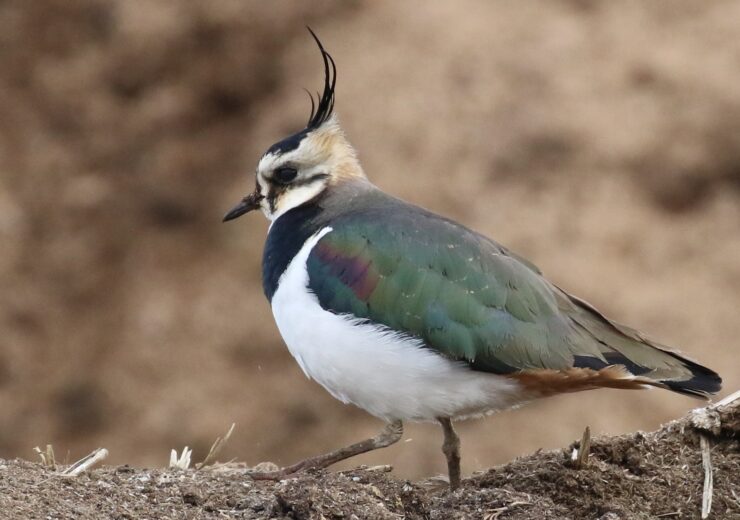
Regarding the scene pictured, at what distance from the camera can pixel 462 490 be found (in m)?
5.35

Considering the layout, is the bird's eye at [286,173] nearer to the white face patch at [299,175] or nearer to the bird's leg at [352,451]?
the white face patch at [299,175]

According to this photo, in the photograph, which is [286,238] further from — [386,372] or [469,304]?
[469,304]

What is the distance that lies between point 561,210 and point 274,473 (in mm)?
5485

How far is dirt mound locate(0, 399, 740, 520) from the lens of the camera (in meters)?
5.03

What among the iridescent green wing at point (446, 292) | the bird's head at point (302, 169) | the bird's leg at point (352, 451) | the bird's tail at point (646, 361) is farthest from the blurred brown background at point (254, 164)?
the iridescent green wing at point (446, 292)

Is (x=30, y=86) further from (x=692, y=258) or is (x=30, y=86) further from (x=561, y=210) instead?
(x=692, y=258)

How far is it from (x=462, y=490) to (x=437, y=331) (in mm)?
649

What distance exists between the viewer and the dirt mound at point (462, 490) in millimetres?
5027

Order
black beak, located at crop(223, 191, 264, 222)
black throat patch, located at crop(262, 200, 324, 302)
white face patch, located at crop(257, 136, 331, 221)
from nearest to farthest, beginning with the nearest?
1. black throat patch, located at crop(262, 200, 324, 302)
2. white face patch, located at crop(257, 136, 331, 221)
3. black beak, located at crop(223, 191, 264, 222)

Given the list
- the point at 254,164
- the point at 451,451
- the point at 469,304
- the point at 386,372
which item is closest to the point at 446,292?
the point at 469,304

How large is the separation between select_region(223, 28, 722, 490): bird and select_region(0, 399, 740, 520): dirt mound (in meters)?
0.29

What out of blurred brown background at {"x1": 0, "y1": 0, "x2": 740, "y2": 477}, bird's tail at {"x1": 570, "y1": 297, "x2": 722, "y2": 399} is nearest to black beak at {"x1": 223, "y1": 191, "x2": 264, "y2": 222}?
bird's tail at {"x1": 570, "y1": 297, "x2": 722, "y2": 399}

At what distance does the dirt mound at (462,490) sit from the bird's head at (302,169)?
1.39 meters

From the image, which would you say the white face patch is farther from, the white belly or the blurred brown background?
the blurred brown background
